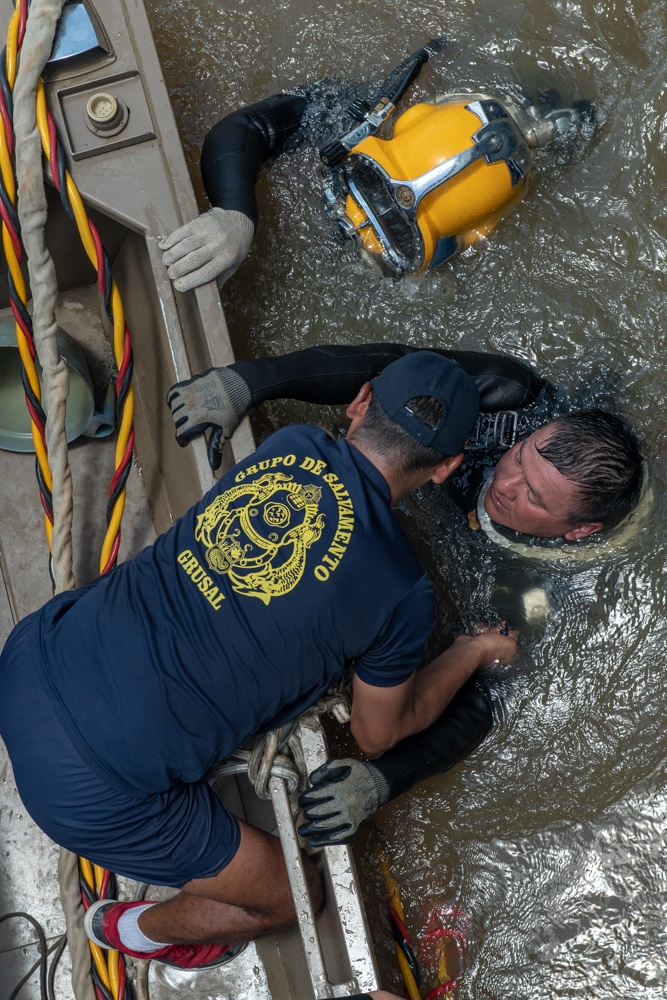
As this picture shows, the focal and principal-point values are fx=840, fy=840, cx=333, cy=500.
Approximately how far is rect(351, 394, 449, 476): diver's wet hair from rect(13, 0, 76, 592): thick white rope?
0.81 m

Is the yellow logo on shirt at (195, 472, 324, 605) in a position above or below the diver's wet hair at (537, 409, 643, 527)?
above

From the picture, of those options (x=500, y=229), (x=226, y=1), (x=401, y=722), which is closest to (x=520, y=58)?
(x=500, y=229)

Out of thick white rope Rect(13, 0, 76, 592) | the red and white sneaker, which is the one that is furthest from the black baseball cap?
the red and white sneaker

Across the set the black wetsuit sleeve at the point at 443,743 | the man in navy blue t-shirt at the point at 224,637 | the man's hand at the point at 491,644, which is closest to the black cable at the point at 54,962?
the man in navy blue t-shirt at the point at 224,637

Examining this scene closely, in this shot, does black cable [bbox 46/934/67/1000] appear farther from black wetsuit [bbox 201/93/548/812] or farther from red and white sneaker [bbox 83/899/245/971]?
black wetsuit [bbox 201/93/548/812]

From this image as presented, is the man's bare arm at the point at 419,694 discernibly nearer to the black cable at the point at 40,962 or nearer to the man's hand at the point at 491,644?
the man's hand at the point at 491,644

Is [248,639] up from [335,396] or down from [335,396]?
down

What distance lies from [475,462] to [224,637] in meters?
1.17

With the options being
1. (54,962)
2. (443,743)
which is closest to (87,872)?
Answer: (54,962)

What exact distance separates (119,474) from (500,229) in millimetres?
1469

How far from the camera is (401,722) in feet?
6.55

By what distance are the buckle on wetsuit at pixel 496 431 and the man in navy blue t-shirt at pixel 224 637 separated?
592 mm

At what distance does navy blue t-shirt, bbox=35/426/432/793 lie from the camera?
167 cm

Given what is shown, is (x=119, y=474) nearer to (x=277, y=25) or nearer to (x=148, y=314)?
(x=148, y=314)
